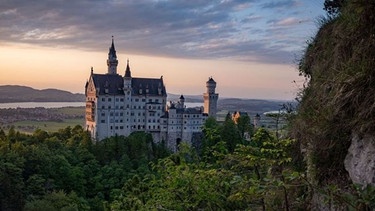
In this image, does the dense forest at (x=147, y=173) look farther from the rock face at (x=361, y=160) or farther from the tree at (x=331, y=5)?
the tree at (x=331, y=5)

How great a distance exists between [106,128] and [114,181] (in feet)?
72.0

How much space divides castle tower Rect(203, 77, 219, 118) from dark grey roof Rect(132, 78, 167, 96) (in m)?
9.70

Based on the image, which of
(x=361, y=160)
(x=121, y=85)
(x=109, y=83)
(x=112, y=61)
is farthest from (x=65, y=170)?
(x=361, y=160)

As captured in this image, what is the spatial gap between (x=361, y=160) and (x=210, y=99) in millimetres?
69635

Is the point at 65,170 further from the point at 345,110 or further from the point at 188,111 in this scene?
the point at 345,110

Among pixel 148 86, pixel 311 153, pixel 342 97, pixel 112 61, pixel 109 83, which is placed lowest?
pixel 311 153

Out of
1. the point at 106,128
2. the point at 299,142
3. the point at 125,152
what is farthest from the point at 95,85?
the point at 299,142

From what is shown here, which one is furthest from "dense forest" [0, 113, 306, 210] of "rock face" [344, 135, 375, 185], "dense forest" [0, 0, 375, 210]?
"rock face" [344, 135, 375, 185]

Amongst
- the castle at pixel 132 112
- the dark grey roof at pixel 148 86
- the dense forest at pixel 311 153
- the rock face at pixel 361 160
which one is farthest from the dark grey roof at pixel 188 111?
the rock face at pixel 361 160

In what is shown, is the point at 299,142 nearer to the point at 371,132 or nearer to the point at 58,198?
the point at 371,132

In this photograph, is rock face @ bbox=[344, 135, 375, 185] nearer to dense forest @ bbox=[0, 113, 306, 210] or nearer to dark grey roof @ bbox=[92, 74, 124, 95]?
dense forest @ bbox=[0, 113, 306, 210]

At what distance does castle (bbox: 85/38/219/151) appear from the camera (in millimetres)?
61875

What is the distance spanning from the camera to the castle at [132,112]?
61875 millimetres

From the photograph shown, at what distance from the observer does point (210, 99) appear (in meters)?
73.9
